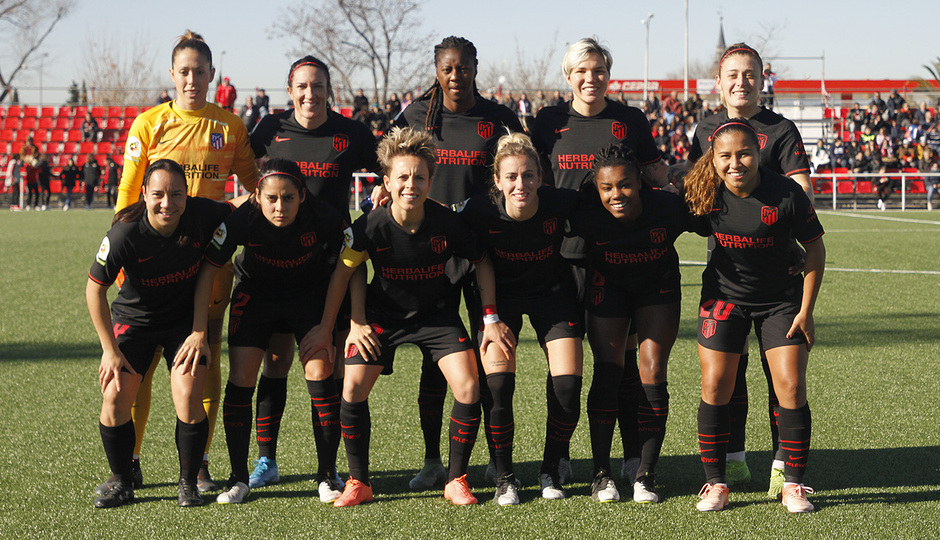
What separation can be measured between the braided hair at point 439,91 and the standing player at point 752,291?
127 centimetres

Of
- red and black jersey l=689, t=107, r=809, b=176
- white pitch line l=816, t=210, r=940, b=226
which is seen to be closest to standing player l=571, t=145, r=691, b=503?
red and black jersey l=689, t=107, r=809, b=176

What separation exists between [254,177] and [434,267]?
1.23 metres

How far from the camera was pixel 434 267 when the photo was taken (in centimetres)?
416

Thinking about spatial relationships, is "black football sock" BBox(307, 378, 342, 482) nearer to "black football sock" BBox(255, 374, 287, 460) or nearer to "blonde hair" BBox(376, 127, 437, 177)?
"black football sock" BBox(255, 374, 287, 460)

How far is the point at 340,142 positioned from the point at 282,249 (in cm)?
70

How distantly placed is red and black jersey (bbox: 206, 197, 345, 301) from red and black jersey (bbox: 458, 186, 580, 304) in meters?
0.67

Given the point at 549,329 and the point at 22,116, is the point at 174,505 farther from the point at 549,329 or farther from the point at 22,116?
the point at 22,116

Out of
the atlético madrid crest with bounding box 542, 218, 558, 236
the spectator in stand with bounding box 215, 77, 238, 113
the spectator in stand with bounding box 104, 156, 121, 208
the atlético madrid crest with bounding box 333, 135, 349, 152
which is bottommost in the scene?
the atlético madrid crest with bounding box 542, 218, 558, 236

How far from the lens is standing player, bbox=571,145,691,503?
4.09 meters

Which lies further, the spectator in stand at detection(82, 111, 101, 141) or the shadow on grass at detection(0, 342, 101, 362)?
the spectator in stand at detection(82, 111, 101, 141)

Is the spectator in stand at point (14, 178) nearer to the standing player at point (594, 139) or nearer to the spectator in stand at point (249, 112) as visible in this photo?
the spectator in stand at point (249, 112)

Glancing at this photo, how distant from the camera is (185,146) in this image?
4387 mm

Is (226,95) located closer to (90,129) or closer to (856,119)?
(90,129)

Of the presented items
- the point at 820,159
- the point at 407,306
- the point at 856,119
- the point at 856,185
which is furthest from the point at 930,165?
the point at 407,306
